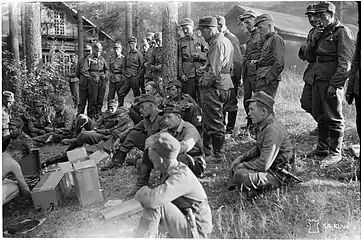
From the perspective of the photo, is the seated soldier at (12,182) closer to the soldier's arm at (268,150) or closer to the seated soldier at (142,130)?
the seated soldier at (142,130)

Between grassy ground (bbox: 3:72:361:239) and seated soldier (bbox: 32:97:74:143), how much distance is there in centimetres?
301

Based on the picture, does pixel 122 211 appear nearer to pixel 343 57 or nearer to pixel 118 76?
pixel 343 57

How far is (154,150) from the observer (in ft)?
A: 10.1

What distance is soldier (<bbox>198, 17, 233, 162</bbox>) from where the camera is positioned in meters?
5.12

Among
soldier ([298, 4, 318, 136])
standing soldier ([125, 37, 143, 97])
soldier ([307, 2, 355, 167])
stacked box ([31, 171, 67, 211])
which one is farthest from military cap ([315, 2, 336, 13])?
standing soldier ([125, 37, 143, 97])

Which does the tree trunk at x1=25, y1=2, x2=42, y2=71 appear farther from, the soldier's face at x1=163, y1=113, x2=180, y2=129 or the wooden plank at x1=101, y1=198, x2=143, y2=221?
the wooden plank at x1=101, y1=198, x2=143, y2=221

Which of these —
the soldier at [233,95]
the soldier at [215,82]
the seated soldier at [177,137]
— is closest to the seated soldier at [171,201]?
the seated soldier at [177,137]

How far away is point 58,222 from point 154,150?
1.70 m

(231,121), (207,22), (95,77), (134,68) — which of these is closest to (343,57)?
(207,22)

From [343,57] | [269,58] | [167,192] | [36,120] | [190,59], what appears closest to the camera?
[167,192]

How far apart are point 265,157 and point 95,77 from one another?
246 inches

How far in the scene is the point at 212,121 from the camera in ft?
17.3

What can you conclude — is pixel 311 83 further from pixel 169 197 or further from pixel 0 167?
pixel 0 167

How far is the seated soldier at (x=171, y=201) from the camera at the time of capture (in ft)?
9.47
